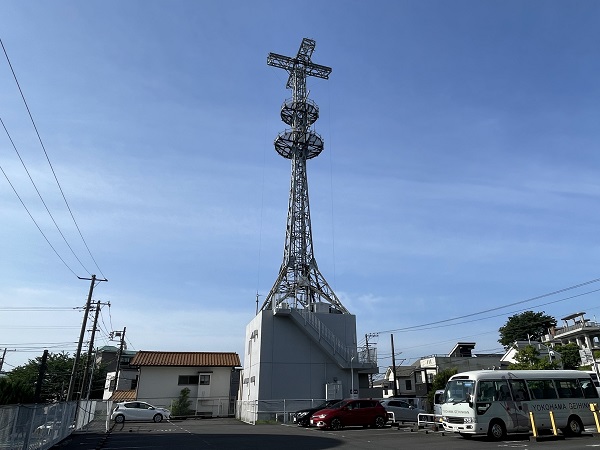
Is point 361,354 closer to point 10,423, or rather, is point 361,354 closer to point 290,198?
point 290,198

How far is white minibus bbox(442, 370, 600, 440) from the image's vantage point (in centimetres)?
1495

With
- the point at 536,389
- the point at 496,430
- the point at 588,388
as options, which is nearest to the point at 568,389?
the point at 588,388

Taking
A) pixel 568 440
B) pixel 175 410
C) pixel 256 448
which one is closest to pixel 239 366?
pixel 175 410

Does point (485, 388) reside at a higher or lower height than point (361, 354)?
lower

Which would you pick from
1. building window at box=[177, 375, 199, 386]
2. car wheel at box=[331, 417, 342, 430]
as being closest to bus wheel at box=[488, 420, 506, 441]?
car wheel at box=[331, 417, 342, 430]

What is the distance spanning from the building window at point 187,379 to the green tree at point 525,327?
5218 centimetres

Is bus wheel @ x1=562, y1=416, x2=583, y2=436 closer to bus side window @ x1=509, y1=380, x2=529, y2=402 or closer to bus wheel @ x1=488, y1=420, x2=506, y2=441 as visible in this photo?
bus side window @ x1=509, y1=380, x2=529, y2=402

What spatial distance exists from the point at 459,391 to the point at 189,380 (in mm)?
30077

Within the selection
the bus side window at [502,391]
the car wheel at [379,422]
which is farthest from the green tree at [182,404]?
the bus side window at [502,391]

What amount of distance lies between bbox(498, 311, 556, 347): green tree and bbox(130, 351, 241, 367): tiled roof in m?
49.0

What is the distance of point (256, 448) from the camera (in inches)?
526

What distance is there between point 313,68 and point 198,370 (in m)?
31.6

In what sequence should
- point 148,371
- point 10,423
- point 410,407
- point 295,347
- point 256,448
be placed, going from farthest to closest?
point 148,371
point 295,347
point 410,407
point 256,448
point 10,423

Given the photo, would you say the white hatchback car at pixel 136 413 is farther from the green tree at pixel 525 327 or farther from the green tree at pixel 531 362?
the green tree at pixel 525 327
